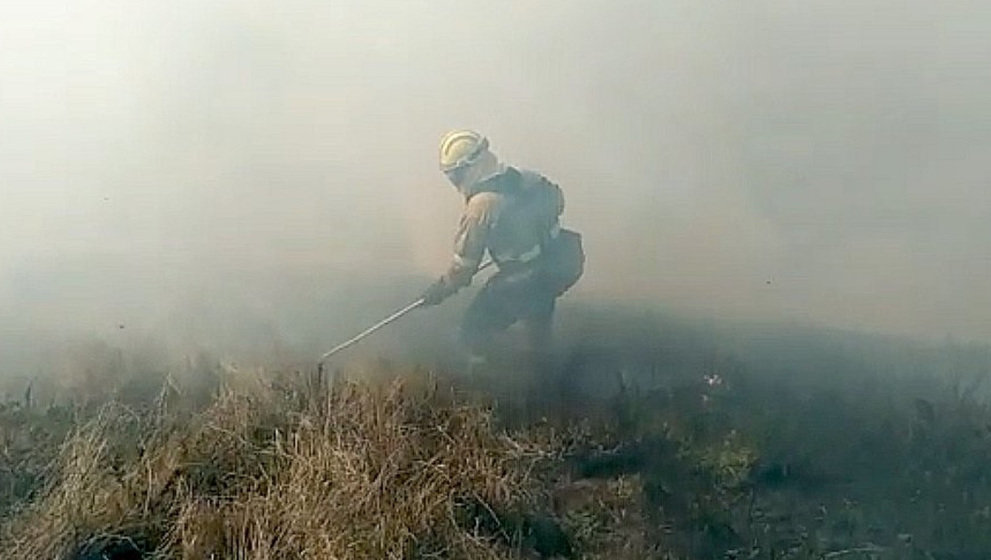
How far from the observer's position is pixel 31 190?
24.6 feet

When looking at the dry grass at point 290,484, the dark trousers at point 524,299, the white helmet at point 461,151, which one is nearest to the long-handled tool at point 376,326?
the dark trousers at point 524,299

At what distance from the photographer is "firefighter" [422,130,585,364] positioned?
237 inches

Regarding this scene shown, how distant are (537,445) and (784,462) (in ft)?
2.80

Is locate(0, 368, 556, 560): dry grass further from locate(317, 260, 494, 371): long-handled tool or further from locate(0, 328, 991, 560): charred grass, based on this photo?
locate(317, 260, 494, 371): long-handled tool

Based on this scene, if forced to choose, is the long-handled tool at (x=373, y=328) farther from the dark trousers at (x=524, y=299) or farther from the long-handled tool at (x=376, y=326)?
the dark trousers at (x=524, y=299)

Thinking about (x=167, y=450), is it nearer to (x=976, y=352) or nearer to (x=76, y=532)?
(x=76, y=532)

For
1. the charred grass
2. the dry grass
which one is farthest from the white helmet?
the dry grass

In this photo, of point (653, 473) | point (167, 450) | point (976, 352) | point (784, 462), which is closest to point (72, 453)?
point (167, 450)

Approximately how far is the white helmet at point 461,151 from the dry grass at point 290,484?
1480 millimetres

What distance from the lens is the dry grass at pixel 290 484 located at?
4105 millimetres

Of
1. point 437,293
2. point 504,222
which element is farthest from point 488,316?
point 504,222

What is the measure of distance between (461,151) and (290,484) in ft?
7.02

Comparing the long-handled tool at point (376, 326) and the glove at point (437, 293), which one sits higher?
the glove at point (437, 293)

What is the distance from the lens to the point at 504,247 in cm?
609
